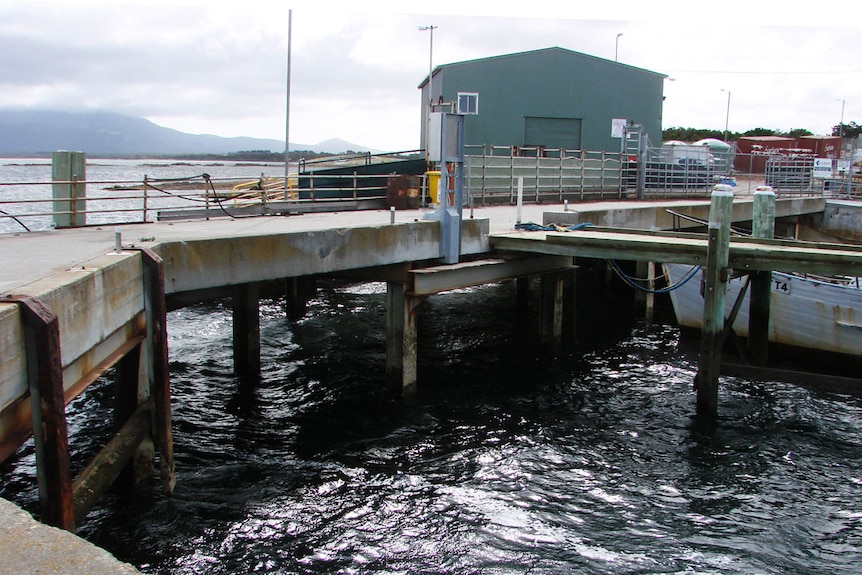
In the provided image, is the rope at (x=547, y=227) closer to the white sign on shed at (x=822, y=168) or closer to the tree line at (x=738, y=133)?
the white sign on shed at (x=822, y=168)

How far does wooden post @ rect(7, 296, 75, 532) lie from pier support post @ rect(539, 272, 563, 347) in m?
12.7

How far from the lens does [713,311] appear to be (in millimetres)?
13062

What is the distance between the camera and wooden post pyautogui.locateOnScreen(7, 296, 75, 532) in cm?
597

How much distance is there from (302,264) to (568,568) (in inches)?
249

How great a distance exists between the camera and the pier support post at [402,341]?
1398 centimetres

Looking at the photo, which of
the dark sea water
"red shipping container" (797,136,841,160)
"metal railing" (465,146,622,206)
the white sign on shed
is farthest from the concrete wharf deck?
"red shipping container" (797,136,841,160)

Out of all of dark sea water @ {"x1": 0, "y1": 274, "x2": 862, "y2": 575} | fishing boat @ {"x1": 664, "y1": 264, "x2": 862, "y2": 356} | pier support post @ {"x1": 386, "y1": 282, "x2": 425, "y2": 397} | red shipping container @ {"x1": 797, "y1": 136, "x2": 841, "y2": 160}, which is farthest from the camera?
red shipping container @ {"x1": 797, "y1": 136, "x2": 841, "y2": 160}

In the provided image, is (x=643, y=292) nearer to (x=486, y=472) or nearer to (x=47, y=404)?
(x=486, y=472)

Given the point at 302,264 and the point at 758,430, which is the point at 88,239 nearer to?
the point at 302,264

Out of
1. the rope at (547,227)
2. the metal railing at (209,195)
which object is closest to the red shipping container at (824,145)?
the metal railing at (209,195)

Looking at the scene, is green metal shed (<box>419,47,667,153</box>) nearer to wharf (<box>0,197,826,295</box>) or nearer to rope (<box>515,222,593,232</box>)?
wharf (<box>0,197,826,295</box>)

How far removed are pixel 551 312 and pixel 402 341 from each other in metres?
5.19

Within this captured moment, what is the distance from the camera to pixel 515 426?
12648 mm

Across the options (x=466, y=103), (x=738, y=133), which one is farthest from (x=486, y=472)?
(x=738, y=133)
